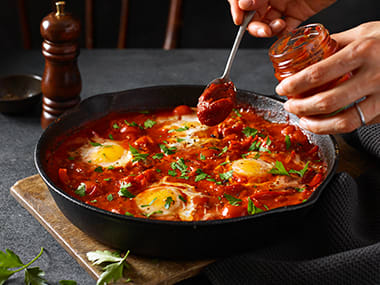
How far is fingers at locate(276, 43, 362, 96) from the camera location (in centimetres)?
209

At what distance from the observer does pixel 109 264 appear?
232cm

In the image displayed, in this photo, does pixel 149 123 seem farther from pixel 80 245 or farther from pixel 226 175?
pixel 80 245

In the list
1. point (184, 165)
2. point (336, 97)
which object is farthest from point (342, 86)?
point (184, 165)

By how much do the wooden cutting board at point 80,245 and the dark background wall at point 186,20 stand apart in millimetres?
4020

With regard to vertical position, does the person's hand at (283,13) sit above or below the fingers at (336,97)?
below

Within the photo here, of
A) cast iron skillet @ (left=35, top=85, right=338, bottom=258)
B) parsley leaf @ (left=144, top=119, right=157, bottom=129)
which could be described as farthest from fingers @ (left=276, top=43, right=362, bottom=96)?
parsley leaf @ (left=144, top=119, right=157, bottom=129)

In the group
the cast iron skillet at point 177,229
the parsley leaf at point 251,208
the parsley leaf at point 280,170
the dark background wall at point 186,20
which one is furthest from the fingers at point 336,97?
the dark background wall at point 186,20

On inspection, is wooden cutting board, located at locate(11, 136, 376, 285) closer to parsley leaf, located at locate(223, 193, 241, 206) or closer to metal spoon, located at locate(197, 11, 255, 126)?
parsley leaf, located at locate(223, 193, 241, 206)

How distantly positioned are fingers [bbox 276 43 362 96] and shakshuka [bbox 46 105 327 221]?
0.71 meters

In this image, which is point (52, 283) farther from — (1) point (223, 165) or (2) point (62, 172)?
(1) point (223, 165)

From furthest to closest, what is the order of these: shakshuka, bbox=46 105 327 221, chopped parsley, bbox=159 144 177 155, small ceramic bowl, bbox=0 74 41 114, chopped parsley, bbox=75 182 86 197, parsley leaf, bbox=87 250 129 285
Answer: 1. small ceramic bowl, bbox=0 74 41 114
2. chopped parsley, bbox=159 144 177 155
3. chopped parsley, bbox=75 182 86 197
4. shakshuka, bbox=46 105 327 221
5. parsley leaf, bbox=87 250 129 285

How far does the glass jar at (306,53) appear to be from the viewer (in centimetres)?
223

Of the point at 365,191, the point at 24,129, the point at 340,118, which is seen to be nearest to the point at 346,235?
→ the point at 365,191

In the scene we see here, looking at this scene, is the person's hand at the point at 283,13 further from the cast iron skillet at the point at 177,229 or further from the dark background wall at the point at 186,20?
the dark background wall at the point at 186,20
